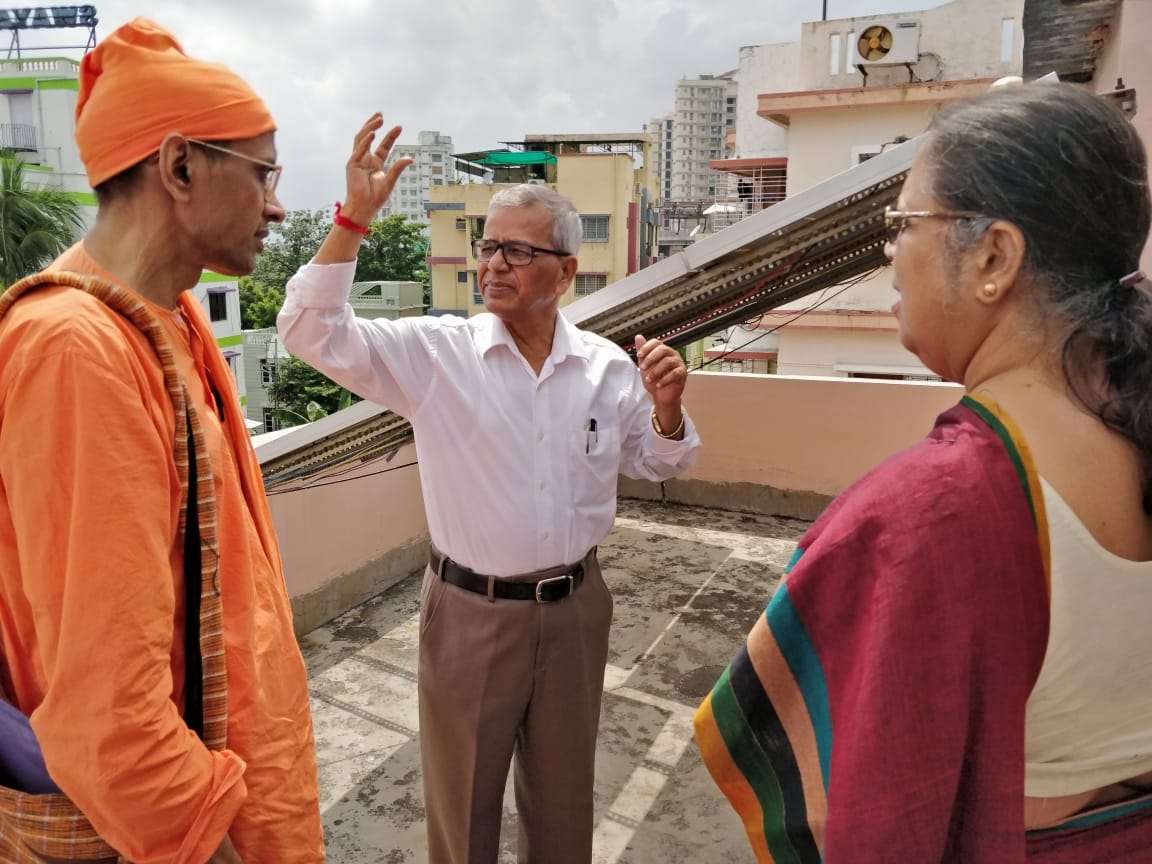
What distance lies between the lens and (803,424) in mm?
6180

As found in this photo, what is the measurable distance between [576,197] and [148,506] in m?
34.0

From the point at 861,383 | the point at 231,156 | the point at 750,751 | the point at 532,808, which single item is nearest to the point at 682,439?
the point at 532,808

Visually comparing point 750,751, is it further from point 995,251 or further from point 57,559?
point 57,559

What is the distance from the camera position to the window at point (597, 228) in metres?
33.3

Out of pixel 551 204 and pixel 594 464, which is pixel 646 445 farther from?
pixel 551 204

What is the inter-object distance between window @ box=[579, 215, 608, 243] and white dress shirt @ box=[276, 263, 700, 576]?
3202 cm

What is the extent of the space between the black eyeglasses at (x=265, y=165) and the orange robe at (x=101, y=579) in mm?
240

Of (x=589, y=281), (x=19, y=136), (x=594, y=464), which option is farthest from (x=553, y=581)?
(x=589, y=281)

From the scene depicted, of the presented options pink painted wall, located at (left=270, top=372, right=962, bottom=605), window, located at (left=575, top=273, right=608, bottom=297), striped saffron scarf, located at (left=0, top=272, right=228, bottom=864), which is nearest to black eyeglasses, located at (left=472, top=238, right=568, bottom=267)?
striped saffron scarf, located at (left=0, top=272, right=228, bottom=864)

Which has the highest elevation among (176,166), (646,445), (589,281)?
(589,281)

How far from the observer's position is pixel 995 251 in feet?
3.05

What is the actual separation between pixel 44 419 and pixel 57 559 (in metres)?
0.17

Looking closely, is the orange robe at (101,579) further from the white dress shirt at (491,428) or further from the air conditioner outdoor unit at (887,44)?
the air conditioner outdoor unit at (887,44)

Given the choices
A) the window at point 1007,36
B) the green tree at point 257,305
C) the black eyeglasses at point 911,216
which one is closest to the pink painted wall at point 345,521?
the black eyeglasses at point 911,216
